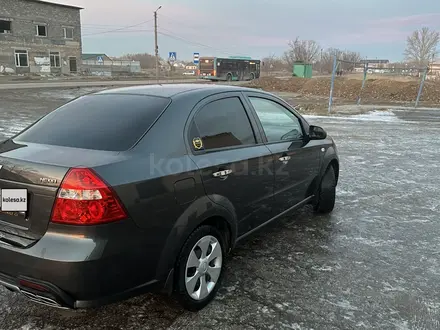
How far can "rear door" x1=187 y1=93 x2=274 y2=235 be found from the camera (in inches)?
116

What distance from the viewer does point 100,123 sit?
2.96m

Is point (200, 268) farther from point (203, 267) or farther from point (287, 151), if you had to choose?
point (287, 151)

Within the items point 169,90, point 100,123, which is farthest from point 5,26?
point 100,123

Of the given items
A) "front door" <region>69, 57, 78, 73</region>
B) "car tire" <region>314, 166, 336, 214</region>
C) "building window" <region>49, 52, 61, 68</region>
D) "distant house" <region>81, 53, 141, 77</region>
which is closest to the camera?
"car tire" <region>314, 166, 336, 214</region>

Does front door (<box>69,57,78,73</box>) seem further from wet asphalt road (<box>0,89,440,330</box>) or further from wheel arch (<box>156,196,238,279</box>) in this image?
wheel arch (<box>156,196,238,279</box>)

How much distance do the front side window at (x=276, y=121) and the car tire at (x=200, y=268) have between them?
4.00 feet

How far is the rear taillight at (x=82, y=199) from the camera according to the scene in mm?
2266

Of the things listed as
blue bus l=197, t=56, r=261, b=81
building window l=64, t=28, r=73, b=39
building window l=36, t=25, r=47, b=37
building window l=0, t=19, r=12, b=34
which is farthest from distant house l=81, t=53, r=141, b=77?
blue bus l=197, t=56, r=261, b=81

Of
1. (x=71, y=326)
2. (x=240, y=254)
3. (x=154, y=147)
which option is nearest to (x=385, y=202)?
(x=240, y=254)

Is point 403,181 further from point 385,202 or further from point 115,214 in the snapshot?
point 115,214

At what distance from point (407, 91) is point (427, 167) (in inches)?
821

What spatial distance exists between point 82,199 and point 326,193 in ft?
11.2

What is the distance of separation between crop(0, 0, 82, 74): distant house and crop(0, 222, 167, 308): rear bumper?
50520mm

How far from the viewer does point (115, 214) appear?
7.63 feet
